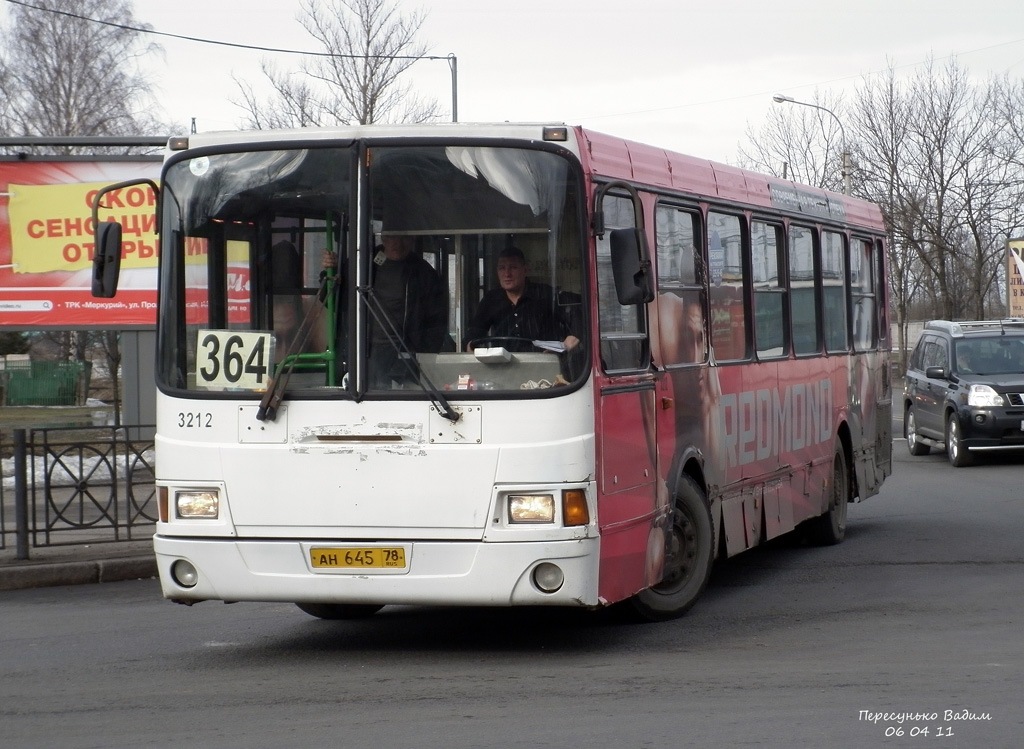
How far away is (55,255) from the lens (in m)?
17.6

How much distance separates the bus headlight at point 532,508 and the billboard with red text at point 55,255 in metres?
10.8

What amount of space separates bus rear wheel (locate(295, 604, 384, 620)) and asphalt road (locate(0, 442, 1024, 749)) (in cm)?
9

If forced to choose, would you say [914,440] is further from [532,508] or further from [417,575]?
[417,575]

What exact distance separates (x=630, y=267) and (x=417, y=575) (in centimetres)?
183

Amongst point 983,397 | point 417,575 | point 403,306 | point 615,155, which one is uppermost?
point 615,155

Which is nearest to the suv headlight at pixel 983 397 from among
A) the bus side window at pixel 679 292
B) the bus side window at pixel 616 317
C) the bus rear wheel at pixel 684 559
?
the bus side window at pixel 679 292

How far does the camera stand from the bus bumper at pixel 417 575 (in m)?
7.38

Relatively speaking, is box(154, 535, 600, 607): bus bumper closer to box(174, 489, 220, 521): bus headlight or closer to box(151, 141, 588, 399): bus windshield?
box(174, 489, 220, 521): bus headlight

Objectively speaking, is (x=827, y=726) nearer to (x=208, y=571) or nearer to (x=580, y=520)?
(x=580, y=520)

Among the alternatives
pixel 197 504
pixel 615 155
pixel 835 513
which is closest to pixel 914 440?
pixel 835 513

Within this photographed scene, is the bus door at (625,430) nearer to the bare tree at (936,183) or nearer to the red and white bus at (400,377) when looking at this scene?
the red and white bus at (400,377)

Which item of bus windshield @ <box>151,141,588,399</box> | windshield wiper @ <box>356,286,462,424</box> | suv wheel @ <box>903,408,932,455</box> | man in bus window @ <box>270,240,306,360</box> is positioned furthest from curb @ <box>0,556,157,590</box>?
suv wheel @ <box>903,408,932,455</box>

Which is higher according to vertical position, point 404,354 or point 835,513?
point 404,354

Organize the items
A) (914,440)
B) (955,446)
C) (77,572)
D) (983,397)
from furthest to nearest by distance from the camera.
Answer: (914,440) < (955,446) < (983,397) < (77,572)
